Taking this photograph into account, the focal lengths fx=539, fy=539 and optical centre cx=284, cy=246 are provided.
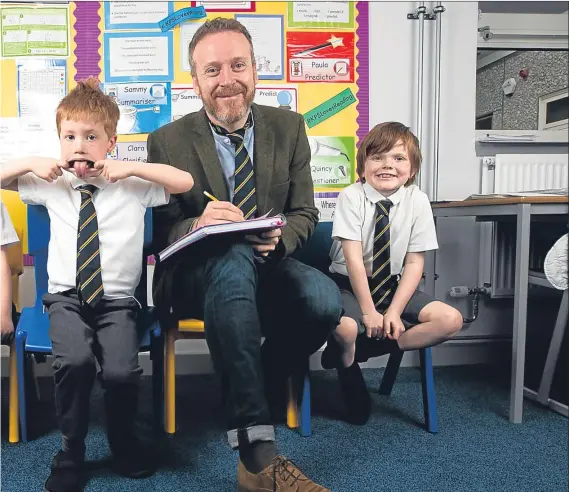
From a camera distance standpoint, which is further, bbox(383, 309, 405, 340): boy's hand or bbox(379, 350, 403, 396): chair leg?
bbox(379, 350, 403, 396): chair leg

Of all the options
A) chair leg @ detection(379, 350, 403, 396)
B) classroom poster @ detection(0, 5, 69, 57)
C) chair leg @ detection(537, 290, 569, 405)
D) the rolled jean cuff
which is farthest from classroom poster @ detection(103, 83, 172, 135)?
chair leg @ detection(537, 290, 569, 405)

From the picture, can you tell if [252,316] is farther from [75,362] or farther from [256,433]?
[75,362]

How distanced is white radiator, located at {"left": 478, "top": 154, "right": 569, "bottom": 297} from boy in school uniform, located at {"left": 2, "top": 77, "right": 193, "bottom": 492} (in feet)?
4.48

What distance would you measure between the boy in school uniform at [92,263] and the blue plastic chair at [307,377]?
442mm

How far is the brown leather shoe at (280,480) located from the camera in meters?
1.02

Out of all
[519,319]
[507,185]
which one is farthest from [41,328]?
[507,185]

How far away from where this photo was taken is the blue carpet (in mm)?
1202

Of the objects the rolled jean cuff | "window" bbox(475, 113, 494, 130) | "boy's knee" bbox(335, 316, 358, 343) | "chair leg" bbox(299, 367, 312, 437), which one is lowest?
"chair leg" bbox(299, 367, 312, 437)

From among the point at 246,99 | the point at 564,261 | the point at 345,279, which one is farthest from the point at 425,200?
the point at 246,99

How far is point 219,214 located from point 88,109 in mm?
423

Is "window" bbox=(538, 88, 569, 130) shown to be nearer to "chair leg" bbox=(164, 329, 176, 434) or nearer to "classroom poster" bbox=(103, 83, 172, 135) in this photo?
"classroom poster" bbox=(103, 83, 172, 135)

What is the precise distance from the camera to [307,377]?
147 centimetres

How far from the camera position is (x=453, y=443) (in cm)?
143

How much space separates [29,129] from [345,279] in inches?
50.5
